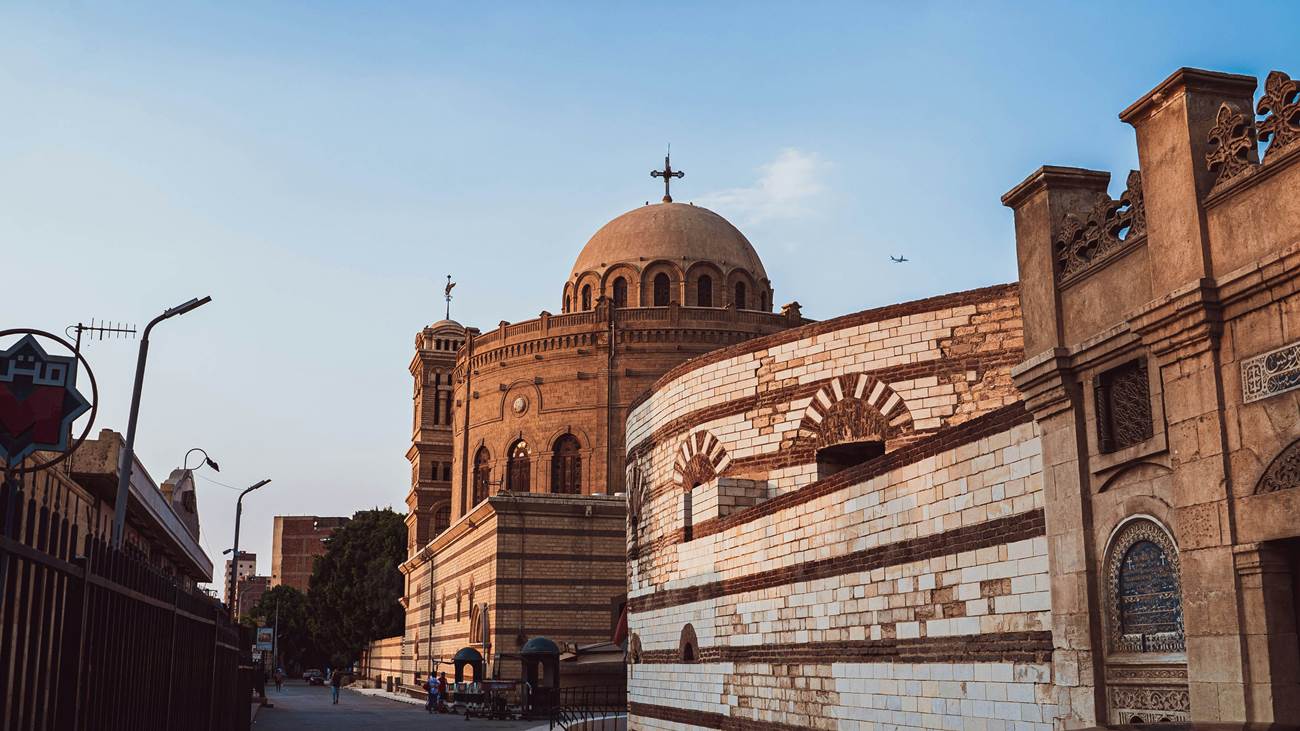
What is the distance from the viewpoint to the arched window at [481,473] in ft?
148

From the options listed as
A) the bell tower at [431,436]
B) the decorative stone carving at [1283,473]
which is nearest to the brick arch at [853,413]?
the decorative stone carving at [1283,473]

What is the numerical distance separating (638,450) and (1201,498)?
50.9 feet

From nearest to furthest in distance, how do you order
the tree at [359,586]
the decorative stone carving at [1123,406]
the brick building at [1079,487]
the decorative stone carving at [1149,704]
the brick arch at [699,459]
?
the brick building at [1079,487]
the decorative stone carving at [1149,704]
the decorative stone carving at [1123,406]
the brick arch at [699,459]
the tree at [359,586]

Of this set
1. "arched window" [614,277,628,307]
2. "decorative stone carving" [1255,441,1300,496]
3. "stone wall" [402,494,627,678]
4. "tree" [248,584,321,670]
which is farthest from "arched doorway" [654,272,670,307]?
"tree" [248,584,321,670]

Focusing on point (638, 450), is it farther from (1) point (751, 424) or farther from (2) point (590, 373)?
(2) point (590, 373)

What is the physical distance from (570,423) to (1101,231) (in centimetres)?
3477

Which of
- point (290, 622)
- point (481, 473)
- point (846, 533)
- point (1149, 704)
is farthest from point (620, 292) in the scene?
point (290, 622)

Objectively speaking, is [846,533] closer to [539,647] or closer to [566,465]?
[539,647]

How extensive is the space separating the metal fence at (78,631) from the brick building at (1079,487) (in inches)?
239

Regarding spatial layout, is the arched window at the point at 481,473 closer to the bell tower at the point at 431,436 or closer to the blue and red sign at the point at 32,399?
the bell tower at the point at 431,436

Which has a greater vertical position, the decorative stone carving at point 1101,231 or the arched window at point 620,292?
the arched window at point 620,292

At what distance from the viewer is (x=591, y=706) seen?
31.4 meters

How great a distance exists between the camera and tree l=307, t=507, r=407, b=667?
211ft

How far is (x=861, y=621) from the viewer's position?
44.0 feet
